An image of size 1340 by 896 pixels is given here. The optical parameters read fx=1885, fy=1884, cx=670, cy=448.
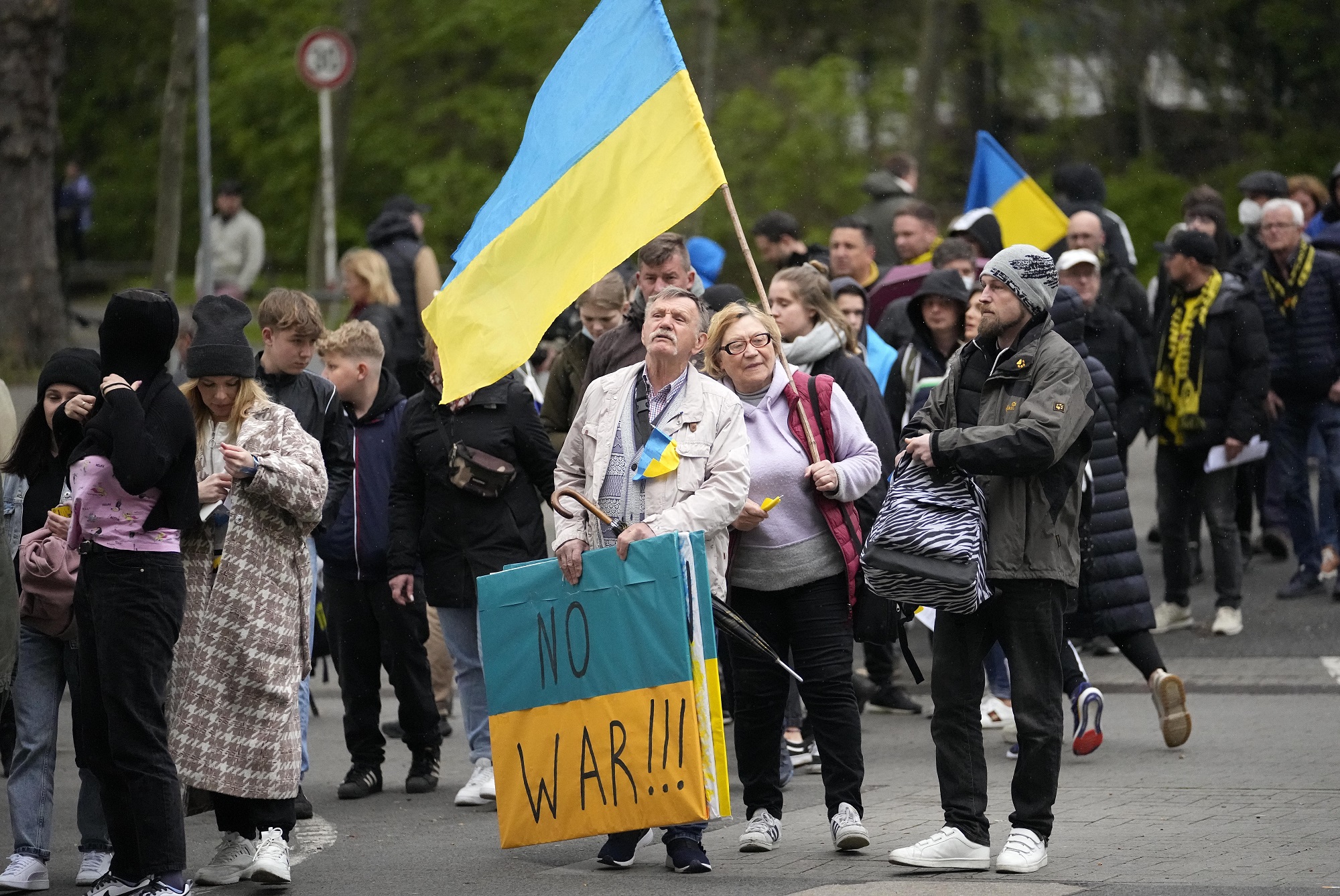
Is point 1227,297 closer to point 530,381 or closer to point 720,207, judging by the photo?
point 530,381

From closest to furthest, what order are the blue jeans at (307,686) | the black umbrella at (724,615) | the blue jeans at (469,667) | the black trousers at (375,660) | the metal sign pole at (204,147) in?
the black umbrella at (724,615)
the blue jeans at (307,686)
the blue jeans at (469,667)
the black trousers at (375,660)
the metal sign pole at (204,147)

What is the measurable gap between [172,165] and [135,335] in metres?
11.8

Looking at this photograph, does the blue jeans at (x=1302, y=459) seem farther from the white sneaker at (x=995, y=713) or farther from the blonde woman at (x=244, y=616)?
the blonde woman at (x=244, y=616)

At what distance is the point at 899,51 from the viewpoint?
2870 centimetres

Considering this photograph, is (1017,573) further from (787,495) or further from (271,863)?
(271,863)

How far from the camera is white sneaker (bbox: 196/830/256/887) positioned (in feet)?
21.6

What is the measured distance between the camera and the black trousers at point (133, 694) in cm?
601

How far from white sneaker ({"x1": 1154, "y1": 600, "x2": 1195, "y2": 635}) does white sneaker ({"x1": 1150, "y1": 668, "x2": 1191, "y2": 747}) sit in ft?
9.91

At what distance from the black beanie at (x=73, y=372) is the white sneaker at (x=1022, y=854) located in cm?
354

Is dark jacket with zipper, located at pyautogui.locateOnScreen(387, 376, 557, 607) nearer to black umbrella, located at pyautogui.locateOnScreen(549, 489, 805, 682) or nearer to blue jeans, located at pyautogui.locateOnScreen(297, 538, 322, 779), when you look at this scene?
blue jeans, located at pyautogui.locateOnScreen(297, 538, 322, 779)

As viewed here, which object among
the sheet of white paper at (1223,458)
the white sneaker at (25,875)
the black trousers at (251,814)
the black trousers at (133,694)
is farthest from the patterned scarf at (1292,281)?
the white sneaker at (25,875)

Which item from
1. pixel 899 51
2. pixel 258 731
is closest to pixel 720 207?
pixel 899 51

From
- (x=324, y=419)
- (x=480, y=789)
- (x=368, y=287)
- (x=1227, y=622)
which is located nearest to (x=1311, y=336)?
(x=1227, y=622)

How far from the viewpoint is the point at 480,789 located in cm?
793
